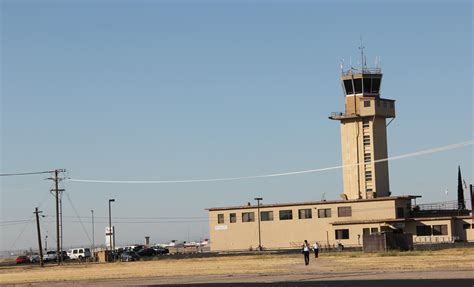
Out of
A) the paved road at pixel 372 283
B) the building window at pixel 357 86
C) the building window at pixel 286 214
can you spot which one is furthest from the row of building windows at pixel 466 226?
the paved road at pixel 372 283

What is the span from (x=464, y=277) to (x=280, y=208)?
69.8 meters

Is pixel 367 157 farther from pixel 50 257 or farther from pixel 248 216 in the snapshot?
pixel 50 257

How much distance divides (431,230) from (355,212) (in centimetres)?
954

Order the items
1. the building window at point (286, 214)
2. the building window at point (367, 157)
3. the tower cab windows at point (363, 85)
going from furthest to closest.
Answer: the tower cab windows at point (363, 85)
the building window at point (367, 157)
the building window at point (286, 214)

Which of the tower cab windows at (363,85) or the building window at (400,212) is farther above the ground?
the tower cab windows at (363,85)

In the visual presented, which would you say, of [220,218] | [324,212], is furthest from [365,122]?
[220,218]

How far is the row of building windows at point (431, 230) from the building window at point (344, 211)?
853 centimetres

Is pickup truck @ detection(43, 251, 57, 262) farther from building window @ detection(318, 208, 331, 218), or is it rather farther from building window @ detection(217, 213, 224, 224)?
building window @ detection(318, 208, 331, 218)

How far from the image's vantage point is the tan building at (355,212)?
99.1 m

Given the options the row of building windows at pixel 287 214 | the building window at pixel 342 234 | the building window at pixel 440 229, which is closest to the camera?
the building window at pixel 440 229

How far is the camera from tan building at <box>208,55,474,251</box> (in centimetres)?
9912

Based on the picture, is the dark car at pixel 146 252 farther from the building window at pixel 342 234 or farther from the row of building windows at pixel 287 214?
the building window at pixel 342 234

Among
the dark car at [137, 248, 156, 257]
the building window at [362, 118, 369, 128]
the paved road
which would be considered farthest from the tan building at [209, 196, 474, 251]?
the paved road

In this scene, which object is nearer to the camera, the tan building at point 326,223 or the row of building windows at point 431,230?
the row of building windows at point 431,230
